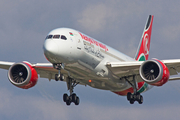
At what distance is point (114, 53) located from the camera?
44125mm

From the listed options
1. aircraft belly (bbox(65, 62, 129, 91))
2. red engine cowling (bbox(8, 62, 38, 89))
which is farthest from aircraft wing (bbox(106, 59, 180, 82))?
red engine cowling (bbox(8, 62, 38, 89))

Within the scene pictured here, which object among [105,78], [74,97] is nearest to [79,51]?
[105,78]

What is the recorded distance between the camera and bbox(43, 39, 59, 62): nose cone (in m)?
35.4

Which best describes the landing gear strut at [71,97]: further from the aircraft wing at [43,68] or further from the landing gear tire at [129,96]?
the landing gear tire at [129,96]

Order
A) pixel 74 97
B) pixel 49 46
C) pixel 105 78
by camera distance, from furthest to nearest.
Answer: pixel 74 97, pixel 105 78, pixel 49 46

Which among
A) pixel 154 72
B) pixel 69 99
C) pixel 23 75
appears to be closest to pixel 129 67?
pixel 154 72

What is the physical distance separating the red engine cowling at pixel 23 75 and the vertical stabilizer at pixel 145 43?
56.5ft

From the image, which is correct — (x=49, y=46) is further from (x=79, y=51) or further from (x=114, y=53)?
(x=114, y=53)

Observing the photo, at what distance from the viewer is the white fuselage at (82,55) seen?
36094 millimetres

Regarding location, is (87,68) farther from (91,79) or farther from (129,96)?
(129,96)

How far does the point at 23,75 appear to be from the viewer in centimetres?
4309

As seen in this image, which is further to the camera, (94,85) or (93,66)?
(94,85)

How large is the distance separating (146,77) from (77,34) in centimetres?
805

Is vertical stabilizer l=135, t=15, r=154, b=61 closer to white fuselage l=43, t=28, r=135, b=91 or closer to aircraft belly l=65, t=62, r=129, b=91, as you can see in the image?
aircraft belly l=65, t=62, r=129, b=91
